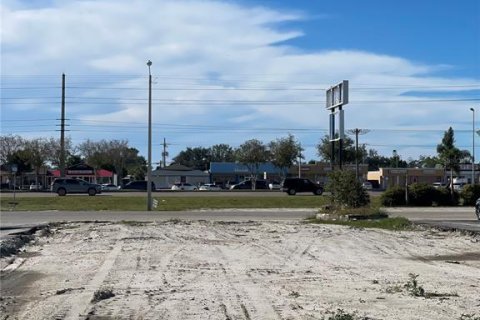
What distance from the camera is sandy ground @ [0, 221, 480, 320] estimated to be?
27.8 feet

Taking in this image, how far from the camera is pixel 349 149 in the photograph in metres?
104

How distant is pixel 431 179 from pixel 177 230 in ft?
364

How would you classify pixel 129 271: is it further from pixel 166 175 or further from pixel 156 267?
pixel 166 175

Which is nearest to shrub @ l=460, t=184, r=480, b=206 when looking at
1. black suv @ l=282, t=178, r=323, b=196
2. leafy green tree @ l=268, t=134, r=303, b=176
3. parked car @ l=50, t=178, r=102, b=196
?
black suv @ l=282, t=178, r=323, b=196

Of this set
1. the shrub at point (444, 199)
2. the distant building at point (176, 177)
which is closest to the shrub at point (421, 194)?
the shrub at point (444, 199)

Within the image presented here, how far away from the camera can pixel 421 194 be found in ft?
143

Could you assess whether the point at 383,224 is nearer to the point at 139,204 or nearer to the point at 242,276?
the point at 242,276

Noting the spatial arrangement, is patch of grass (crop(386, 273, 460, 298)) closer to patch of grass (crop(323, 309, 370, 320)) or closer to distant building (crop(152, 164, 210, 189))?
patch of grass (crop(323, 309, 370, 320))

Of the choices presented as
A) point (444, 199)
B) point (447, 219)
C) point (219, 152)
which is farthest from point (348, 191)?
point (219, 152)

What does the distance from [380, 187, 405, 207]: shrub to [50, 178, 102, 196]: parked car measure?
2891cm

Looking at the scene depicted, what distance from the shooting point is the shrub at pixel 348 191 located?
29.3 metres

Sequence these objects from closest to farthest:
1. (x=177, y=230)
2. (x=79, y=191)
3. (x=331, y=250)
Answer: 1. (x=331, y=250)
2. (x=177, y=230)
3. (x=79, y=191)

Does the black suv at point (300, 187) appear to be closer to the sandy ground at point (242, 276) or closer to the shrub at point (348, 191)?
the shrub at point (348, 191)

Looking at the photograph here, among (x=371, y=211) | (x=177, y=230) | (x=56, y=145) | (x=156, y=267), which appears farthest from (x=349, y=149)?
(x=156, y=267)
